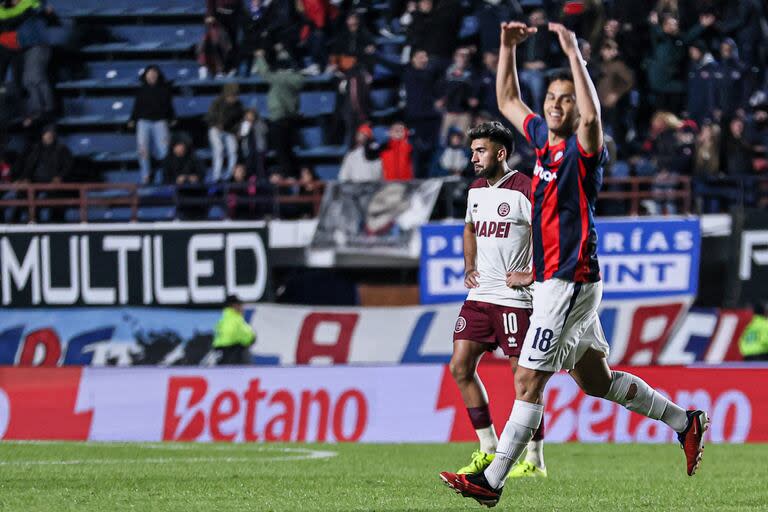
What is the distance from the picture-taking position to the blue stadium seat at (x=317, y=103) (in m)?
23.1

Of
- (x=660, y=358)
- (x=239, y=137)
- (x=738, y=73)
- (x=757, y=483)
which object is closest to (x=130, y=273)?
(x=239, y=137)

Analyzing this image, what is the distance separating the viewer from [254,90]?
931 inches

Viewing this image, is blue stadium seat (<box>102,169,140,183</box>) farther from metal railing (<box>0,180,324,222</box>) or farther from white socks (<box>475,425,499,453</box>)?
white socks (<box>475,425,499,453</box>)

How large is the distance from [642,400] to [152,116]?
50.8 ft

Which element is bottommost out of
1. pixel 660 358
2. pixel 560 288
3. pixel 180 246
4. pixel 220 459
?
pixel 660 358

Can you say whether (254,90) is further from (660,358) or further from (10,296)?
(660,358)

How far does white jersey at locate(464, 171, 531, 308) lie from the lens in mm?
9344

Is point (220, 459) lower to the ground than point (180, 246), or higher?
higher

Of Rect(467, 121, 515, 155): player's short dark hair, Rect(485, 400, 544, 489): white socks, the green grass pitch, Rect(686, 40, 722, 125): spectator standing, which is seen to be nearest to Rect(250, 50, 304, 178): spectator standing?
Rect(686, 40, 722, 125): spectator standing

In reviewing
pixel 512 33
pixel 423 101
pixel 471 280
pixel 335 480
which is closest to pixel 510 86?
pixel 512 33

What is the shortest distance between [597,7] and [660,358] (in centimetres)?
499

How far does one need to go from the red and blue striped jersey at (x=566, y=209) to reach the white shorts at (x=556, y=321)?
5 centimetres

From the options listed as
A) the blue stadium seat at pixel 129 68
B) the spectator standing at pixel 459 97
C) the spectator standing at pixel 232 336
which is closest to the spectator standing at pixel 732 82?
the spectator standing at pixel 459 97

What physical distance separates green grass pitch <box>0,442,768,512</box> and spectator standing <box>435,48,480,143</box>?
302 inches
